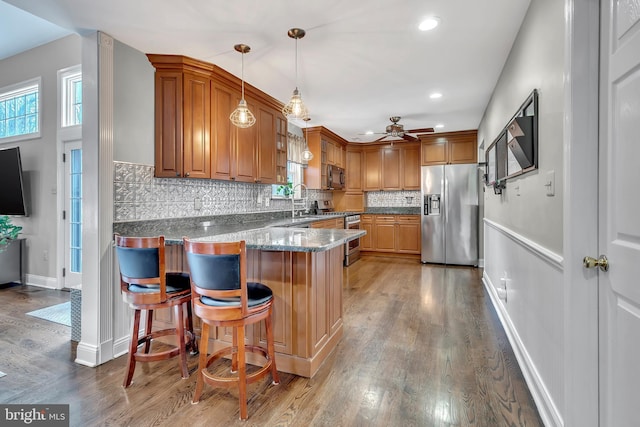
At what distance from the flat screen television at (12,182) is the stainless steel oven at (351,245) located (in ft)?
15.8

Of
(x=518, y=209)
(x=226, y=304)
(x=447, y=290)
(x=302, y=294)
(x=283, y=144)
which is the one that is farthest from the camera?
(x=283, y=144)

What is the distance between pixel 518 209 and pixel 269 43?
241cm

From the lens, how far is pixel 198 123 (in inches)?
118

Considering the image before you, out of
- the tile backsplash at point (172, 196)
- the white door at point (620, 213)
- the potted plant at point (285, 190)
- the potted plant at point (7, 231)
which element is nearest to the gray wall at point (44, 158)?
the potted plant at point (7, 231)

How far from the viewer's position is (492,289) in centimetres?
365

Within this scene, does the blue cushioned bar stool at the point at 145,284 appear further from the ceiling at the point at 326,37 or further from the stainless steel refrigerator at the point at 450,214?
the stainless steel refrigerator at the point at 450,214

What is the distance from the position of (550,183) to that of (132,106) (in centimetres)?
307

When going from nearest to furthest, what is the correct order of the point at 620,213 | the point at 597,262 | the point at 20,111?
the point at 620,213 → the point at 597,262 → the point at 20,111

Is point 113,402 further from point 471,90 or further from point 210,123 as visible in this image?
point 471,90

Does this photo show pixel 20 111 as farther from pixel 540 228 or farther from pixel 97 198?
pixel 540 228

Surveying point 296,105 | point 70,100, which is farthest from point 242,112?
point 70,100

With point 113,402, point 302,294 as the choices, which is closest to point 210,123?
point 302,294

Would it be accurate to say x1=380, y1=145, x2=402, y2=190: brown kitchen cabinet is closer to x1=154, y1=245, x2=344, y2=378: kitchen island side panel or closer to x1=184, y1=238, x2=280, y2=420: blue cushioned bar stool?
x1=154, y1=245, x2=344, y2=378: kitchen island side panel

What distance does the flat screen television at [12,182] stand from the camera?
165 inches
